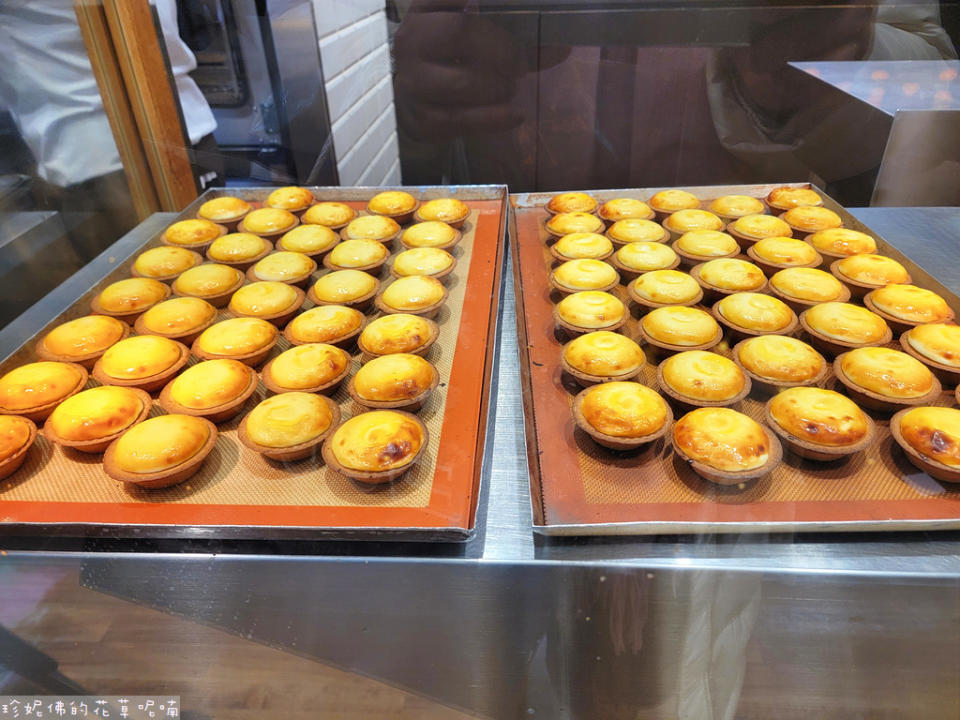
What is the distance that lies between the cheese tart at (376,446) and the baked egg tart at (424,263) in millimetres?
768

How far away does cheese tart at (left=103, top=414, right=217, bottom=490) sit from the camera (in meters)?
1.35

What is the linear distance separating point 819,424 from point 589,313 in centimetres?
69

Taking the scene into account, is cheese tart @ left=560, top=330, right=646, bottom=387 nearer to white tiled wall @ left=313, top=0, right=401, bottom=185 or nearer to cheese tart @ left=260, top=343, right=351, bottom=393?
cheese tart @ left=260, top=343, right=351, bottom=393

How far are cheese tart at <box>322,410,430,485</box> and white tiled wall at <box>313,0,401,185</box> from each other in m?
2.00

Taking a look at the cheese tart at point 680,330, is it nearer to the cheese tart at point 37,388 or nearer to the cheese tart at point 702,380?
the cheese tart at point 702,380

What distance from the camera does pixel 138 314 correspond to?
1963 millimetres

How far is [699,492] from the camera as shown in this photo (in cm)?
132

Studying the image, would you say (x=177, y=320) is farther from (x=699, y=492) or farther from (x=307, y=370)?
(x=699, y=492)

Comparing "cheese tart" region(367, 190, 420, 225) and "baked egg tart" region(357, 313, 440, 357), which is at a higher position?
"cheese tart" region(367, 190, 420, 225)

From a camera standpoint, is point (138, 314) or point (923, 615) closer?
point (923, 615)

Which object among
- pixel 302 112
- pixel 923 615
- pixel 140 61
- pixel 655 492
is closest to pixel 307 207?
pixel 302 112

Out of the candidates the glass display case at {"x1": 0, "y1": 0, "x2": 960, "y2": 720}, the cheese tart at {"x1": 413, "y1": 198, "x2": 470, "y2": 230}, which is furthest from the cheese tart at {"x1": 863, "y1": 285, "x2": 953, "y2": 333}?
the cheese tart at {"x1": 413, "y1": 198, "x2": 470, "y2": 230}

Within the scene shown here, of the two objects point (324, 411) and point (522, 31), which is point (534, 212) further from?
point (324, 411)

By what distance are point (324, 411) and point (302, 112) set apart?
192 centimetres
